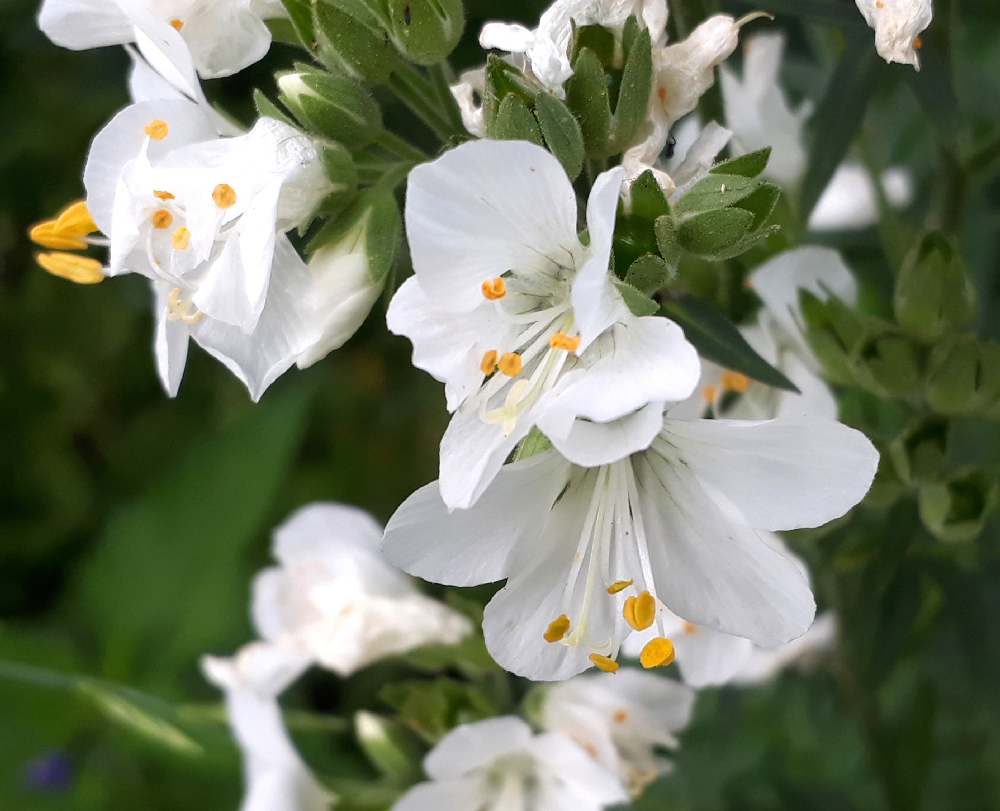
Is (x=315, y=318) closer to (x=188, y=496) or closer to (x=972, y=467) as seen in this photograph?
(x=972, y=467)

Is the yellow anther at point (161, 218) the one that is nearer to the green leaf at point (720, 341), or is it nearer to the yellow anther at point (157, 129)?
the yellow anther at point (157, 129)

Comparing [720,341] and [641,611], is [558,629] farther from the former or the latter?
[720,341]

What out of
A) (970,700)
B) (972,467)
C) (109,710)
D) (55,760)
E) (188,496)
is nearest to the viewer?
→ (972,467)

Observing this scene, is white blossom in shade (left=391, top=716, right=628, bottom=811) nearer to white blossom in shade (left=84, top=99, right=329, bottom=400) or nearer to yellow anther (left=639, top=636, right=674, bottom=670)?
yellow anther (left=639, top=636, right=674, bottom=670)

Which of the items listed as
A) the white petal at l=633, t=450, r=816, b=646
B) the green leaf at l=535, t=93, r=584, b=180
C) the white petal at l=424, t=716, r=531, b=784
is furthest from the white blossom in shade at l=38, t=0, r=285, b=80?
the white petal at l=424, t=716, r=531, b=784

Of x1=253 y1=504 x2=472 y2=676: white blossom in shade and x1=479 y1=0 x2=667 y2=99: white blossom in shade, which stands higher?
x1=479 y1=0 x2=667 y2=99: white blossom in shade

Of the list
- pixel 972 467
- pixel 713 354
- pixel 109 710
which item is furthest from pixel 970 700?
pixel 109 710
